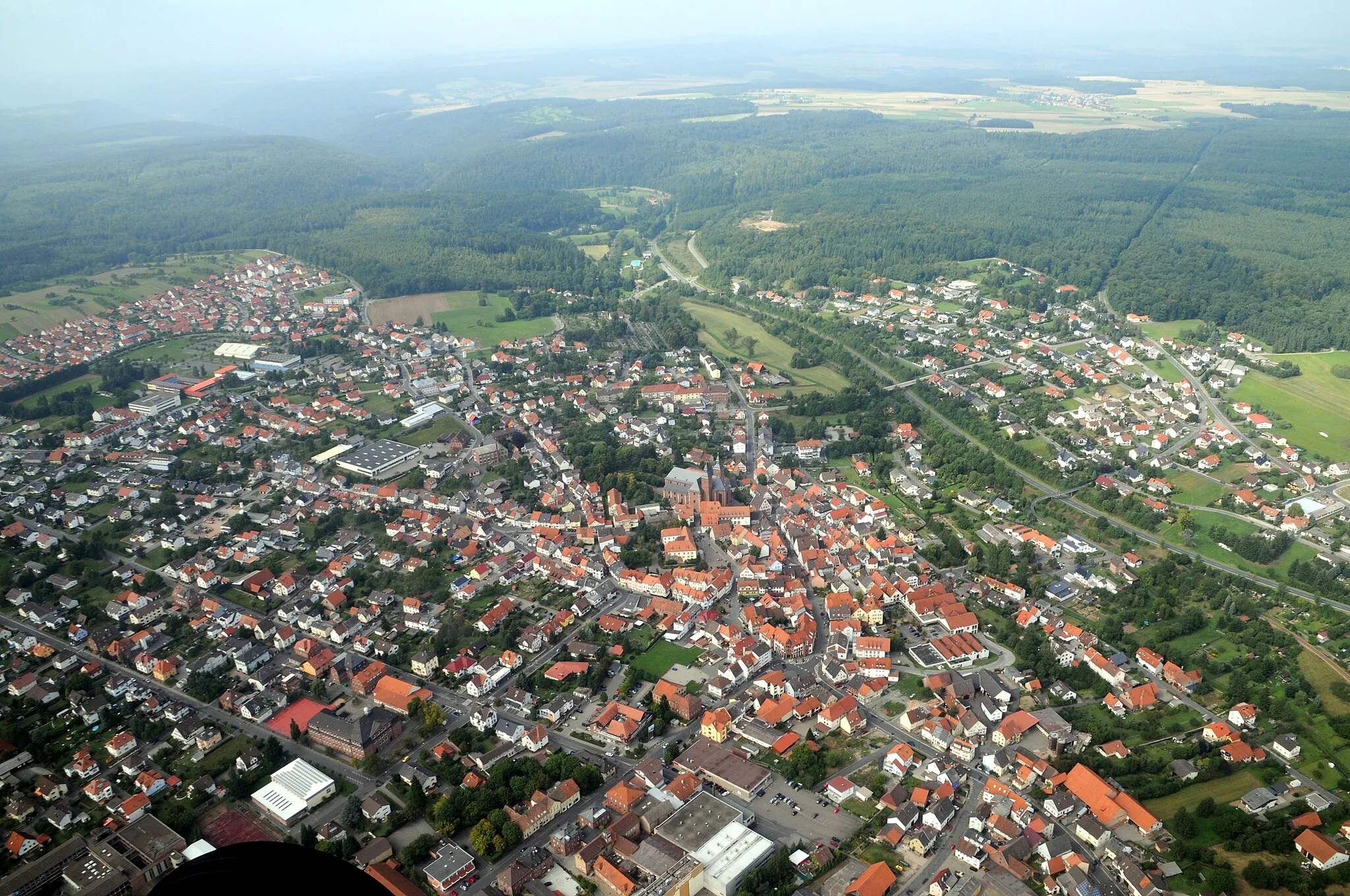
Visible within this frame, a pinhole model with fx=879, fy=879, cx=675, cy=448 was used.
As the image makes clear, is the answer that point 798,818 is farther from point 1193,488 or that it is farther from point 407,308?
point 407,308

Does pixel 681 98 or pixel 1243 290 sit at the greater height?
pixel 1243 290

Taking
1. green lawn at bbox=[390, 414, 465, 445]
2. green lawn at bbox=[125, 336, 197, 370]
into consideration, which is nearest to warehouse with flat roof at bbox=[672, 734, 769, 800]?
green lawn at bbox=[390, 414, 465, 445]

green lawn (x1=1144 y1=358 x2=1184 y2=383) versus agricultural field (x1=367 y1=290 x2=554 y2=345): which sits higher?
green lawn (x1=1144 y1=358 x2=1184 y2=383)

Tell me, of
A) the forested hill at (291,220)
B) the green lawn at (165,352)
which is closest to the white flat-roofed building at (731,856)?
the green lawn at (165,352)

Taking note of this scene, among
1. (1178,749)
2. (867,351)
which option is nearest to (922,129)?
(867,351)

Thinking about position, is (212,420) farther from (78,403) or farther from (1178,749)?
(1178,749)

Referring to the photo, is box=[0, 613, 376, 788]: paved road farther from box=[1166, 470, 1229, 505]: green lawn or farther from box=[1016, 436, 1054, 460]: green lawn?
box=[1166, 470, 1229, 505]: green lawn

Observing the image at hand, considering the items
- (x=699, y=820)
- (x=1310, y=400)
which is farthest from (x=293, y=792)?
(x=1310, y=400)

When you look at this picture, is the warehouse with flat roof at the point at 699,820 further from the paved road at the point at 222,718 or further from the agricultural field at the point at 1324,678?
the agricultural field at the point at 1324,678
